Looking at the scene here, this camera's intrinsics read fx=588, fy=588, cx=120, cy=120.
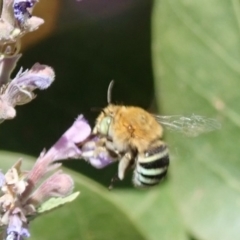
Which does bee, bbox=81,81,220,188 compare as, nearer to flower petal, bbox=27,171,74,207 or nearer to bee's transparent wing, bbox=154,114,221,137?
bee's transparent wing, bbox=154,114,221,137

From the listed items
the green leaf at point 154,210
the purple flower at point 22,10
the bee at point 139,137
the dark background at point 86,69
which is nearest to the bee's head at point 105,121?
the bee at point 139,137

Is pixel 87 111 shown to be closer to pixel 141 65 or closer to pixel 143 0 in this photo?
pixel 141 65

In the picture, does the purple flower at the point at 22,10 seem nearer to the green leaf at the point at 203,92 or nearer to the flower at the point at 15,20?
the flower at the point at 15,20

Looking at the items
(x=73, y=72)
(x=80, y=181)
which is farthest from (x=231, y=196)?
(x=73, y=72)

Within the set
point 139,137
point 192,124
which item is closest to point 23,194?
point 139,137

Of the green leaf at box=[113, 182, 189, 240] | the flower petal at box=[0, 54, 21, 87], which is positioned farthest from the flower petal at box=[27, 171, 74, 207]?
the green leaf at box=[113, 182, 189, 240]

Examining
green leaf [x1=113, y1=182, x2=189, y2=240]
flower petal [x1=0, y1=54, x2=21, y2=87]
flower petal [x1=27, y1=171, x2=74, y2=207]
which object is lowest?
green leaf [x1=113, y1=182, x2=189, y2=240]
